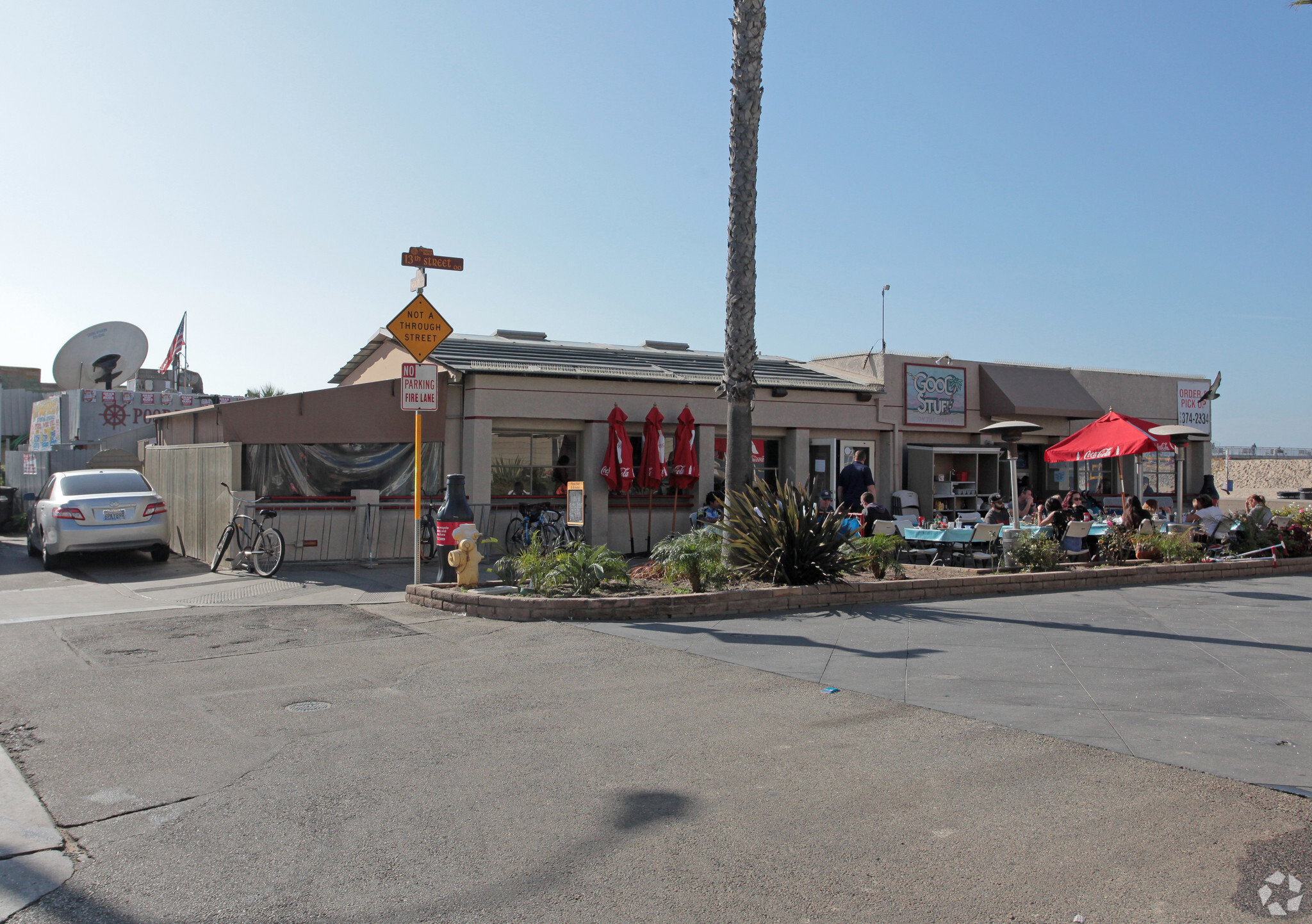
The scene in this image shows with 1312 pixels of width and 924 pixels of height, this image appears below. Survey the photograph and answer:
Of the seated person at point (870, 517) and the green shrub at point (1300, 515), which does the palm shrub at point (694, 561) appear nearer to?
the seated person at point (870, 517)

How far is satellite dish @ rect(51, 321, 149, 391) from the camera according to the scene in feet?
103

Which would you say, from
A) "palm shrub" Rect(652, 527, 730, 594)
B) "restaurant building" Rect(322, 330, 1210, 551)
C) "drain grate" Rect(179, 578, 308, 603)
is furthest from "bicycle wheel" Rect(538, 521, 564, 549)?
"palm shrub" Rect(652, 527, 730, 594)

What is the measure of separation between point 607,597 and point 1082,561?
8.58 m

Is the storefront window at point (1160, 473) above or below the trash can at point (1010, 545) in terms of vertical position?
above

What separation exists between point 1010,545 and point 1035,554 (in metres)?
0.35

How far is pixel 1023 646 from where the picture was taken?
8.83 metres

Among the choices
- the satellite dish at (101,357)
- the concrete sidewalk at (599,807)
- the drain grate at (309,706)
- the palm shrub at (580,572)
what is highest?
the satellite dish at (101,357)

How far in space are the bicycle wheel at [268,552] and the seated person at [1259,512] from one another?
618 inches

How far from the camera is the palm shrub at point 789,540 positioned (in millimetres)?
11617

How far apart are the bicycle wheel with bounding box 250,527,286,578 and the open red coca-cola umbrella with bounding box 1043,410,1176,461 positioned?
13015 millimetres

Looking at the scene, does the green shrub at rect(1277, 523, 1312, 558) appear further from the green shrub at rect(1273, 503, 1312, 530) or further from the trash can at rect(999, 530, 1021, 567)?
the trash can at rect(999, 530, 1021, 567)

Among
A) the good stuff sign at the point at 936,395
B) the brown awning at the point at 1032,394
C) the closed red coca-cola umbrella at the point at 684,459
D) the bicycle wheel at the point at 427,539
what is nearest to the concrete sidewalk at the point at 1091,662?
the bicycle wheel at the point at 427,539

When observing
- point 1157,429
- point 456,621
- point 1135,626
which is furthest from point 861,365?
point 456,621

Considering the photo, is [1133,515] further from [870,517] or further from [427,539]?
[427,539]
